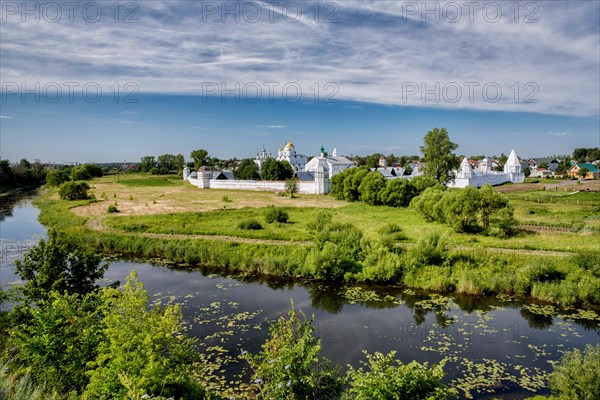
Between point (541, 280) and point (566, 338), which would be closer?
point (566, 338)

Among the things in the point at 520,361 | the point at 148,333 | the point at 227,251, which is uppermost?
the point at 148,333

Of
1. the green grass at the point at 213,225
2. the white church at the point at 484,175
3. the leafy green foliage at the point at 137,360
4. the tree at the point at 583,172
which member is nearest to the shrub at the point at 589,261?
the green grass at the point at 213,225

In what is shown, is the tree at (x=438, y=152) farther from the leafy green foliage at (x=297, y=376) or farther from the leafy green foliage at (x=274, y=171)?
the leafy green foliage at (x=297, y=376)

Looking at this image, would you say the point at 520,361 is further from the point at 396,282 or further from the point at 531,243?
the point at 531,243

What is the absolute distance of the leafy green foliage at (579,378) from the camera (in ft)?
24.8

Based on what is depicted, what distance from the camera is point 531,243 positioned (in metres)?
21.1

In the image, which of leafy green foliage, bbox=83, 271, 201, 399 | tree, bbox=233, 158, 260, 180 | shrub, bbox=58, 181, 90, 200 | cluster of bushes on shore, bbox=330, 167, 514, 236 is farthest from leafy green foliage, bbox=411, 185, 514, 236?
tree, bbox=233, 158, 260, 180

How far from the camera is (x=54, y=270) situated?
10492 millimetres

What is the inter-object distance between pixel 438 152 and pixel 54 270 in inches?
1854

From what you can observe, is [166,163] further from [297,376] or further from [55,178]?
[297,376]

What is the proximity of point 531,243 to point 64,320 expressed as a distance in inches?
869

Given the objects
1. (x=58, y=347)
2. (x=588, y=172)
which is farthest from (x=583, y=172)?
(x=58, y=347)

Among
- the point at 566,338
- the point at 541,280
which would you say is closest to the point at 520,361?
the point at 566,338

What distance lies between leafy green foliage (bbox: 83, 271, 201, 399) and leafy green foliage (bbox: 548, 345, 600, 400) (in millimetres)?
7595
